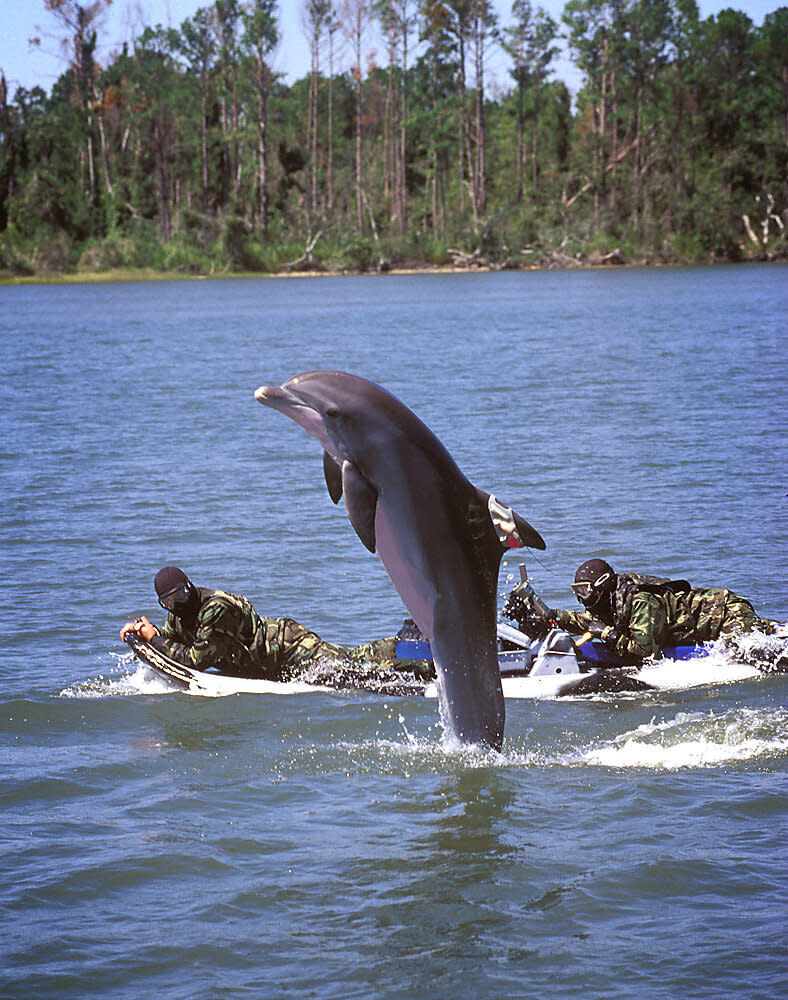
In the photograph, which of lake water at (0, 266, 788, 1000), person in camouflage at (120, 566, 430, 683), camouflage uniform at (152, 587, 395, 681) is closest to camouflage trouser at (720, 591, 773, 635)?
lake water at (0, 266, 788, 1000)

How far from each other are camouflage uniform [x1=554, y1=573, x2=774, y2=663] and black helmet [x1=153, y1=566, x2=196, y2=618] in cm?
337

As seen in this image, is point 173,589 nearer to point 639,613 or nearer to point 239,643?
point 239,643

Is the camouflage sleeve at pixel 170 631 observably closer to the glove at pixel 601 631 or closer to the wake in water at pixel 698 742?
the glove at pixel 601 631

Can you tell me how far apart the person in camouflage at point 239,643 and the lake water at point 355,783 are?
34 cm

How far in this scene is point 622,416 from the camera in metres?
31.6

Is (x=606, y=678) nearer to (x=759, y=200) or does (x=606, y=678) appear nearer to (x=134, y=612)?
(x=134, y=612)

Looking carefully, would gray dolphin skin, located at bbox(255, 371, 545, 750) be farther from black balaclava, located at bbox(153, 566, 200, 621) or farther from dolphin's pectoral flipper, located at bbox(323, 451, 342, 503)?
black balaclava, located at bbox(153, 566, 200, 621)

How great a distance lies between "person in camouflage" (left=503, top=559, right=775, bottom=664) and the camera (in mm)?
13047

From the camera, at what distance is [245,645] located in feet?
43.8

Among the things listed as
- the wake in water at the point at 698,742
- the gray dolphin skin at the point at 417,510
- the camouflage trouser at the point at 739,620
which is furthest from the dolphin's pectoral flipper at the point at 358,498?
the camouflage trouser at the point at 739,620

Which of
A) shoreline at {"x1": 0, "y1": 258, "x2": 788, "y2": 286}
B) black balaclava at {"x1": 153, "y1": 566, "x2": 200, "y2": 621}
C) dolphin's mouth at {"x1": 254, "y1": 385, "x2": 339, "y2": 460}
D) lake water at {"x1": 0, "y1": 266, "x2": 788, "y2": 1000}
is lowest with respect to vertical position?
lake water at {"x1": 0, "y1": 266, "x2": 788, "y2": 1000}

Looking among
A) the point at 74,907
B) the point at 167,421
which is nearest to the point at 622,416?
the point at 167,421

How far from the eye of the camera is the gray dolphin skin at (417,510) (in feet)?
29.1

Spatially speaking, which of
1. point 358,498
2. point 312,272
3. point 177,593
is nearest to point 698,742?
point 358,498
